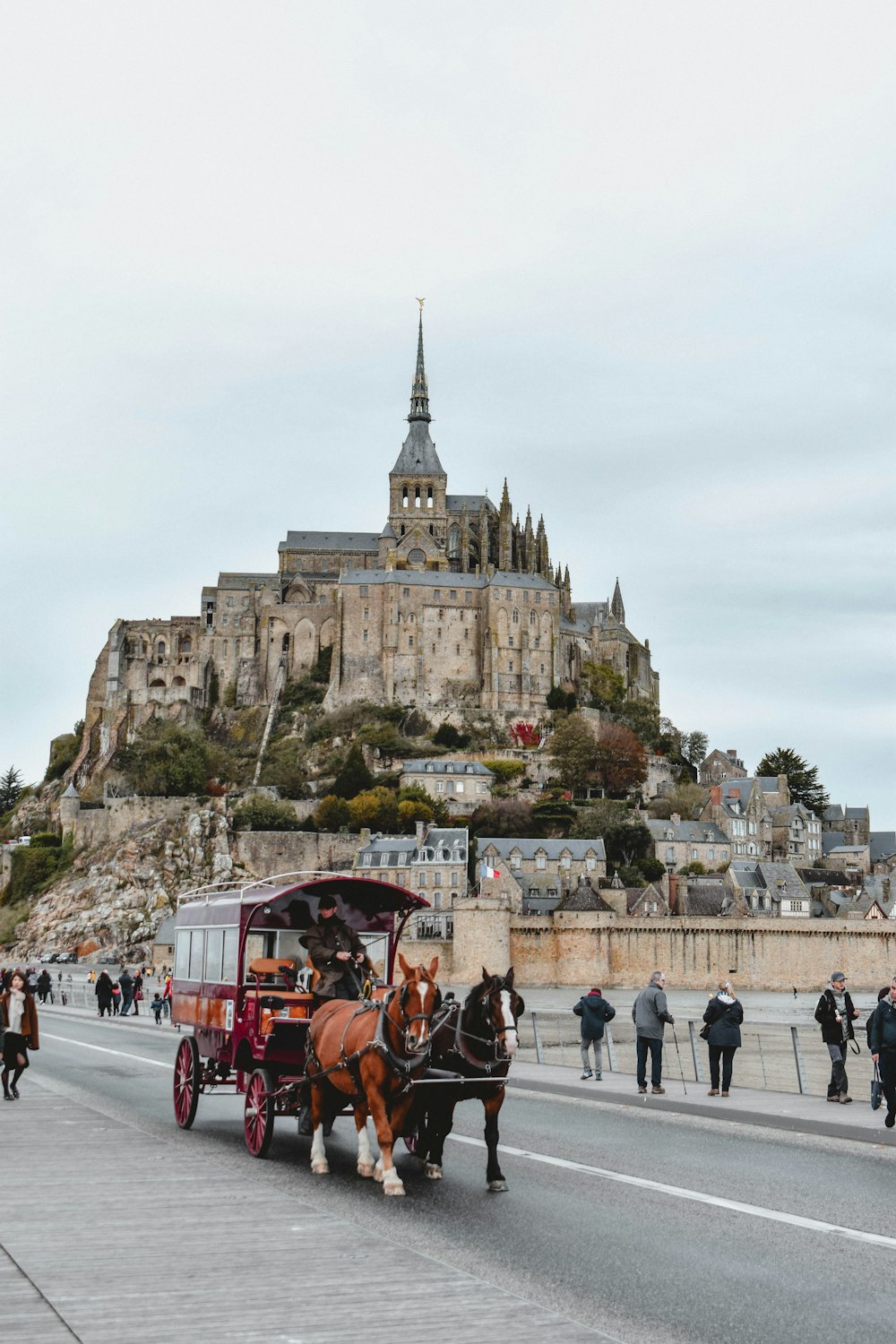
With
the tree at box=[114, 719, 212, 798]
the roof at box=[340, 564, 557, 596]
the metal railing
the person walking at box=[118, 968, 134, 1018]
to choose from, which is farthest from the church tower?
the metal railing

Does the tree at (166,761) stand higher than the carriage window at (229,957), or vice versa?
the tree at (166,761)

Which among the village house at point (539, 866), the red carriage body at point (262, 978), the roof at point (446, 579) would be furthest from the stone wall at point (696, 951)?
the red carriage body at point (262, 978)

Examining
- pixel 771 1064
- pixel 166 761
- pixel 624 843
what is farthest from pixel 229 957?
pixel 166 761

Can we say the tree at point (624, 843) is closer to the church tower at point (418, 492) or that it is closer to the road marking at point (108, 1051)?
the church tower at point (418, 492)

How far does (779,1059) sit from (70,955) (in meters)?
61.7

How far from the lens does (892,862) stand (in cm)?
8669

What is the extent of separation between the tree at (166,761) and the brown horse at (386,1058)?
76.7 metres

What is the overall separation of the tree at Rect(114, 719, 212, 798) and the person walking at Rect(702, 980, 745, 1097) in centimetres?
7167

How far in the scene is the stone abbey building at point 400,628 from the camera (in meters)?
95.3

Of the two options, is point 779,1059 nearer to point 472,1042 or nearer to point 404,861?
point 472,1042

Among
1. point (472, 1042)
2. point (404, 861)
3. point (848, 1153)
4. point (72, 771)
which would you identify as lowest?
point (848, 1153)

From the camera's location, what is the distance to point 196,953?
13289mm

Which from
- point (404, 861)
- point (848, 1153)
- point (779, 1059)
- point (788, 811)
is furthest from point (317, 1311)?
point (788, 811)

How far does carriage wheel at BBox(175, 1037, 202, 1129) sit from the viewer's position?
42.0 ft
